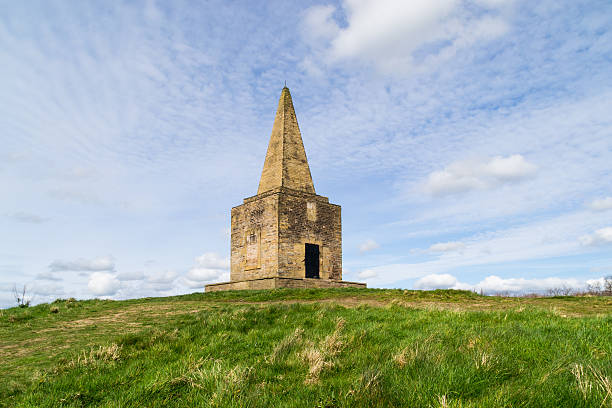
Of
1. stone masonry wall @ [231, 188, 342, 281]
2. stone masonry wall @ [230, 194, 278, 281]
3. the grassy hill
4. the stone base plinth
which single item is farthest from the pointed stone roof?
the grassy hill

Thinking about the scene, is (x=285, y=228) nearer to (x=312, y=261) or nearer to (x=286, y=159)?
(x=312, y=261)

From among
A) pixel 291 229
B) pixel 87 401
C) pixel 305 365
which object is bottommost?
pixel 87 401

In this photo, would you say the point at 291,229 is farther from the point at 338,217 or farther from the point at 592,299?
the point at 592,299

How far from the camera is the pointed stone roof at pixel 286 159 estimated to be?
89.6 feet

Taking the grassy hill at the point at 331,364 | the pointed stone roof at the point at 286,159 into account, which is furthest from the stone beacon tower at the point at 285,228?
the grassy hill at the point at 331,364

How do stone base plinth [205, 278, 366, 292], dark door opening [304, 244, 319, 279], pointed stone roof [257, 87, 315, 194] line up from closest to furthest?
stone base plinth [205, 278, 366, 292] < dark door opening [304, 244, 319, 279] < pointed stone roof [257, 87, 315, 194]

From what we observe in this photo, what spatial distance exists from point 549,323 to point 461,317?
1.69 m

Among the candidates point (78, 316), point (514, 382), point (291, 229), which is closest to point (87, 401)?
point (514, 382)

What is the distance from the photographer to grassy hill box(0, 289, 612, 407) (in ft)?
14.3

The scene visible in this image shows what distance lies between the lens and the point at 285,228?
25719mm

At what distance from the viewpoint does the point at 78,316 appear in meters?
15.0

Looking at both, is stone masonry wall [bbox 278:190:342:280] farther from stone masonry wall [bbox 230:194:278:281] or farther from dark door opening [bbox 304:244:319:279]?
stone masonry wall [bbox 230:194:278:281]

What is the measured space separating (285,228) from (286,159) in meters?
4.76

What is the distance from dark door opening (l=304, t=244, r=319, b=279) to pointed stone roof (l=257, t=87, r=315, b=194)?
368cm
